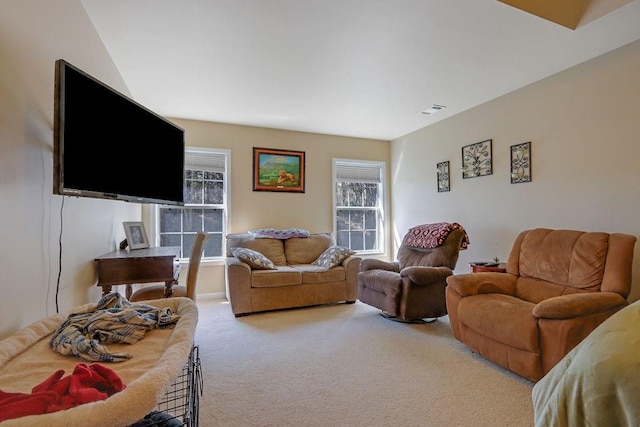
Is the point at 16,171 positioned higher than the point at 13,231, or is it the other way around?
the point at 16,171

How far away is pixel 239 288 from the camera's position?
355 cm

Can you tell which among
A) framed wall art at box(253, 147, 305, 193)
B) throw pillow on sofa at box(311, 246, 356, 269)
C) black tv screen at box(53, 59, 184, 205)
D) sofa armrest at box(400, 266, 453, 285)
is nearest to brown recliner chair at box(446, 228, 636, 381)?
sofa armrest at box(400, 266, 453, 285)

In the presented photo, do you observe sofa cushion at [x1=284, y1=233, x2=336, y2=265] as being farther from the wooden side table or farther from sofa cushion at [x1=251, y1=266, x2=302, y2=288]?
the wooden side table

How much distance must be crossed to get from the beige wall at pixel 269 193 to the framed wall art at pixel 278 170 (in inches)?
Result: 3.0

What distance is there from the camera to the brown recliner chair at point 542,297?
6.32 ft

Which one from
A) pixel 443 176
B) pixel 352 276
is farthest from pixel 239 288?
pixel 443 176

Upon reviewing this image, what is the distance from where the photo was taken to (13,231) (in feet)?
4.33

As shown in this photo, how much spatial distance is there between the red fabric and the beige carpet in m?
1.07

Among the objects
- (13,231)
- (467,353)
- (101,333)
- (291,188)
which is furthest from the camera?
(291,188)

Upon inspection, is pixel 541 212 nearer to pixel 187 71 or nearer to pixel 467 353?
pixel 467 353

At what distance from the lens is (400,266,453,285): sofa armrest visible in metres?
Answer: 3.13

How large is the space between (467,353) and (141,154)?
2901 millimetres

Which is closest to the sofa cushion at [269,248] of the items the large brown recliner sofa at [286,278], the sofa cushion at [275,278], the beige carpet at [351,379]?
the large brown recliner sofa at [286,278]

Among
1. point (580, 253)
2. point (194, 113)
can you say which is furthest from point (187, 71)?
point (580, 253)
